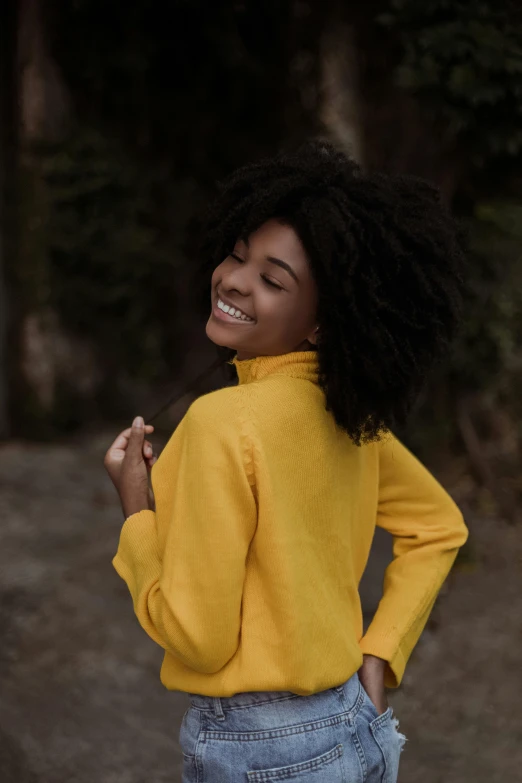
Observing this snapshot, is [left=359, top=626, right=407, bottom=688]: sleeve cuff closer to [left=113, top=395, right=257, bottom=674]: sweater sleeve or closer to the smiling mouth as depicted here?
[left=113, top=395, right=257, bottom=674]: sweater sleeve

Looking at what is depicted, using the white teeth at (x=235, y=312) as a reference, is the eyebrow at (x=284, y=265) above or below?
above

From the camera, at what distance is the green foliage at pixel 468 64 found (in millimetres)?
3508

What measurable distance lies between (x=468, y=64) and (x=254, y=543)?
2.91 m

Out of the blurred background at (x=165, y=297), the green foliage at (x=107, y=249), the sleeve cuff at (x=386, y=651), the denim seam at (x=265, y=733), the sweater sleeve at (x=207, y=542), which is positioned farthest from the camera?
the green foliage at (x=107, y=249)

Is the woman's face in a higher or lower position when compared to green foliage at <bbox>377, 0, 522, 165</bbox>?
lower

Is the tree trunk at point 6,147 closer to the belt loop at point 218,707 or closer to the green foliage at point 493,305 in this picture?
the green foliage at point 493,305

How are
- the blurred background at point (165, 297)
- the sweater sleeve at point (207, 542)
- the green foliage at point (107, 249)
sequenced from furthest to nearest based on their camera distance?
the green foliage at point (107, 249), the blurred background at point (165, 297), the sweater sleeve at point (207, 542)

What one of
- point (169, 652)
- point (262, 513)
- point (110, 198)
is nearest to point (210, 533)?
point (262, 513)

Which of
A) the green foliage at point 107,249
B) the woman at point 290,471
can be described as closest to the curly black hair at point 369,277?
the woman at point 290,471

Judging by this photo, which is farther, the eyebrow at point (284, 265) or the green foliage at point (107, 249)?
the green foliage at point (107, 249)

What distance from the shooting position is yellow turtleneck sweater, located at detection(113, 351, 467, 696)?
1218 mm

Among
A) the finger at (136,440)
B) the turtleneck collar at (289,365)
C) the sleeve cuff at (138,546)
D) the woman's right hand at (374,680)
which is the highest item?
the turtleneck collar at (289,365)

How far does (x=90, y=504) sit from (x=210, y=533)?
3323mm

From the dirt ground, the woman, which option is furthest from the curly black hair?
the dirt ground
